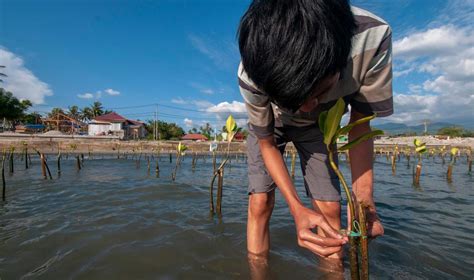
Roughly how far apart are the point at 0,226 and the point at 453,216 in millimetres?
6098

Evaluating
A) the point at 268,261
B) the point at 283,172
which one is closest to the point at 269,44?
the point at 283,172

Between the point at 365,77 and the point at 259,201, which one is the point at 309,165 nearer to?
the point at 259,201

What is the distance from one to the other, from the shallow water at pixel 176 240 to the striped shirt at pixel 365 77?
1392mm

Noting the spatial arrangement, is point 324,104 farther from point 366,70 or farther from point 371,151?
point 371,151

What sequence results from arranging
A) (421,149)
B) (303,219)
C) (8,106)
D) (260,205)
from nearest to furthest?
(303,219), (260,205), (421,149), (8,106)

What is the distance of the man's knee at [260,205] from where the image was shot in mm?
2283

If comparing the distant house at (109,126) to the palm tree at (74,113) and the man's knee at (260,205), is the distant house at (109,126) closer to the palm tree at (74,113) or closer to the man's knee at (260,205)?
the palm tree at (74,113)

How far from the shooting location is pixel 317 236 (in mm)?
1185

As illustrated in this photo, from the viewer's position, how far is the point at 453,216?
3.83 m

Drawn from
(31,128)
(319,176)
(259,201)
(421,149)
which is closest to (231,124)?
(259,201)

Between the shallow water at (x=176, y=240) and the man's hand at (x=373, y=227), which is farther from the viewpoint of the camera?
the shallow water at (x=176, y=240)

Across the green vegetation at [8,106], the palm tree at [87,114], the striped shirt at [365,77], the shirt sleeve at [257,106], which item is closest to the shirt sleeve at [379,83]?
the striped shirt at [365,77]

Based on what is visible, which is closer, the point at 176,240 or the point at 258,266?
the point at 258,266

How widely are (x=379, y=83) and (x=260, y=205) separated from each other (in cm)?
138
